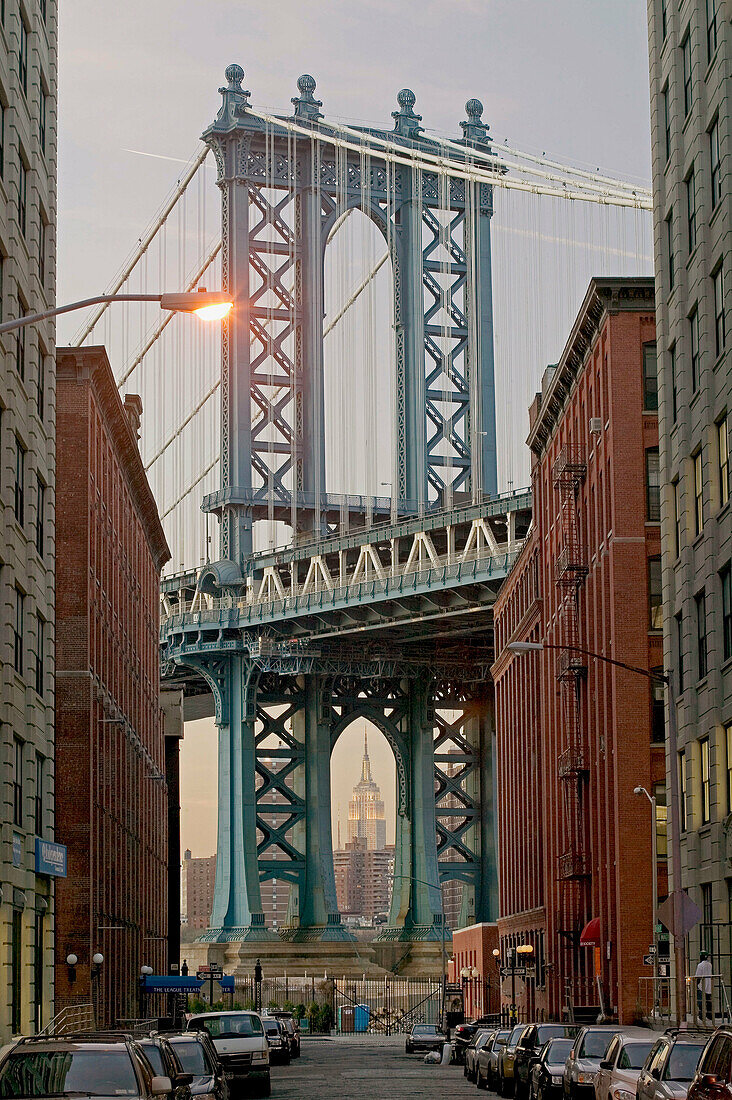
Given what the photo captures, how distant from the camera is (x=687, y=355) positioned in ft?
136

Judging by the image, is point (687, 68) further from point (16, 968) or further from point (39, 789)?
point (16, 968)

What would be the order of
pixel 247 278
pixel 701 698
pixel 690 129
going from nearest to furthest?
pixel 701 698 < pixel 690 129 < pixel 247 278

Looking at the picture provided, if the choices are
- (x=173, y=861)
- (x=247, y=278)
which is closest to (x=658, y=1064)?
(x=173, y=861)

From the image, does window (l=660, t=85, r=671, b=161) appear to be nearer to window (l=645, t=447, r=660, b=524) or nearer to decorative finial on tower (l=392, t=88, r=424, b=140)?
window (l=645, t=447, r=660, b=524)

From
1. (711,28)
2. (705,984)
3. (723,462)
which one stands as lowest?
(705,984)

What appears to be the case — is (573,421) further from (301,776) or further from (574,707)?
(301,776)

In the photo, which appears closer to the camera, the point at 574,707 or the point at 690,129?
the point at 690,129

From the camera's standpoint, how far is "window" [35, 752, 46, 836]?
4153cm

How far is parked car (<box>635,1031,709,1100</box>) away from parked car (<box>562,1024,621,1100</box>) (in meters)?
6.28

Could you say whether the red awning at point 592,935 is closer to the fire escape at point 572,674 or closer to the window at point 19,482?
the fire escape at point 572,674

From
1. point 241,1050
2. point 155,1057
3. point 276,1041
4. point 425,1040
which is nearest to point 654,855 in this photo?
point 241,1050

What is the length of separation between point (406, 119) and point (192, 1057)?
88025mm

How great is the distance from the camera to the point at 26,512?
40438mm

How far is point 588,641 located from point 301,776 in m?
62.2
